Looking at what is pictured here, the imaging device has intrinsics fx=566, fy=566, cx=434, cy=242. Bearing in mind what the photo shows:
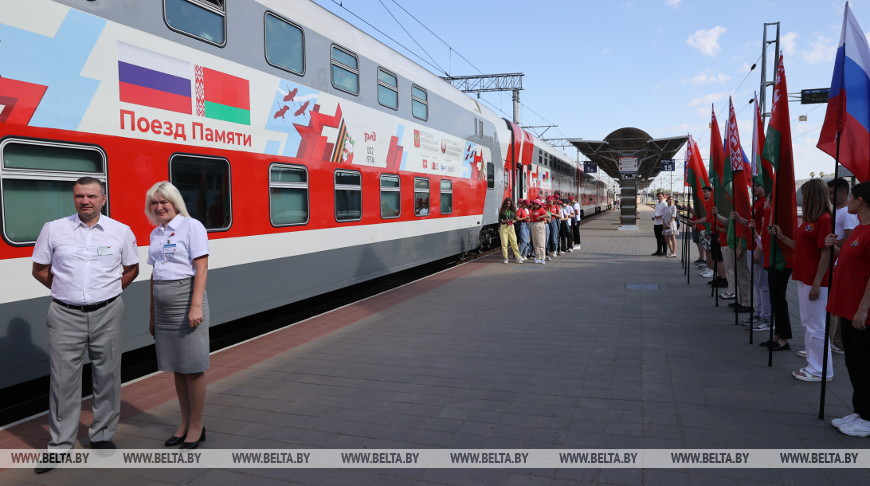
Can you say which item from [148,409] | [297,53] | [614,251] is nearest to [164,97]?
[297,53]

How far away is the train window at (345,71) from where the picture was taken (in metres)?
8.19

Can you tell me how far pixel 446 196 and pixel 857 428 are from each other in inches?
379

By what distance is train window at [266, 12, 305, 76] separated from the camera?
272 inches

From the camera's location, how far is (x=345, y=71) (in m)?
8.48

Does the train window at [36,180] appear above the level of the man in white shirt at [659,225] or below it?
above

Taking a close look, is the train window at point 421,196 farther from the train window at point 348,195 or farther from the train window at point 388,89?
the train window at point 348,195

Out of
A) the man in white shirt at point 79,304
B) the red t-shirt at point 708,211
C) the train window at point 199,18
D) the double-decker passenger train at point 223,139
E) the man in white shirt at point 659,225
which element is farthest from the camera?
the man in white shirt at point 659,225

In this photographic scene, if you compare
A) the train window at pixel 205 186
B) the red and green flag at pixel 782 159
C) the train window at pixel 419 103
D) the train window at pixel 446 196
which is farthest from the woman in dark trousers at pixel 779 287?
the train window at pixel 446 196

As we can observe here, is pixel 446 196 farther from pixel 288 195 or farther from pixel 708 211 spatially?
pixel 288 195

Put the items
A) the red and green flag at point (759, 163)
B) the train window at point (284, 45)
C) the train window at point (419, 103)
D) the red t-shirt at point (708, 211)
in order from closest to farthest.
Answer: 1. the red and green flag at point (759, 163)
2. the train window at point (284, 45)
3. the red t-shirt at point (708, 211)
4. the train window at point (419, 103)

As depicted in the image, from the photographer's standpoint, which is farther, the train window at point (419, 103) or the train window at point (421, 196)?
the train window at point (421, 196)

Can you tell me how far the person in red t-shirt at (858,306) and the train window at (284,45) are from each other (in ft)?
20.0

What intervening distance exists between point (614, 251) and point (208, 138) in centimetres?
1419

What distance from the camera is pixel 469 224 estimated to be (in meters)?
14.5
